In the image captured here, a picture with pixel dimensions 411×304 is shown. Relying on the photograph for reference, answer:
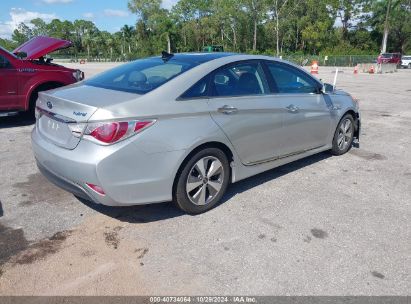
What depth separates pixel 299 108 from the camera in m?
4.68

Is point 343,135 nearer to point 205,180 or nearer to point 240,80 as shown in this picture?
point 240,80

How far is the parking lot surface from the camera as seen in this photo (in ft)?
9.15

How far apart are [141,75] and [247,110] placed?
1183 mm

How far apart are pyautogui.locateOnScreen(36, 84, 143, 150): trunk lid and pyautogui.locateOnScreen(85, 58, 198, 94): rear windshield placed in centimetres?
17

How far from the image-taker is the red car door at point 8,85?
7.12m

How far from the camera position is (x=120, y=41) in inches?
3826

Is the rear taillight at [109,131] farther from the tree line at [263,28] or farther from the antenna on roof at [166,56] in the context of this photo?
the tree line at [263,28]

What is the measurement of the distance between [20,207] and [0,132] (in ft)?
12.8

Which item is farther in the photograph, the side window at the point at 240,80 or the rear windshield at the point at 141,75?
the side window at the point at 240,80

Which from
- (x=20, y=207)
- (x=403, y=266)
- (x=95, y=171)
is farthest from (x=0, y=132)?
(x=403, y=266)

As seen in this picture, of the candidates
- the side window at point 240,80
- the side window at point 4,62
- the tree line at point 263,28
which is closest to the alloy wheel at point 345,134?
the side window at point 240,80

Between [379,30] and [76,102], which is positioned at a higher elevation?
[379,30]

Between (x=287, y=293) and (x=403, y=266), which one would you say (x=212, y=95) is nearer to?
(x=287, y=293)

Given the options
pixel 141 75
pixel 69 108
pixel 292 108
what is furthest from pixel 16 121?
pixel 292 108
